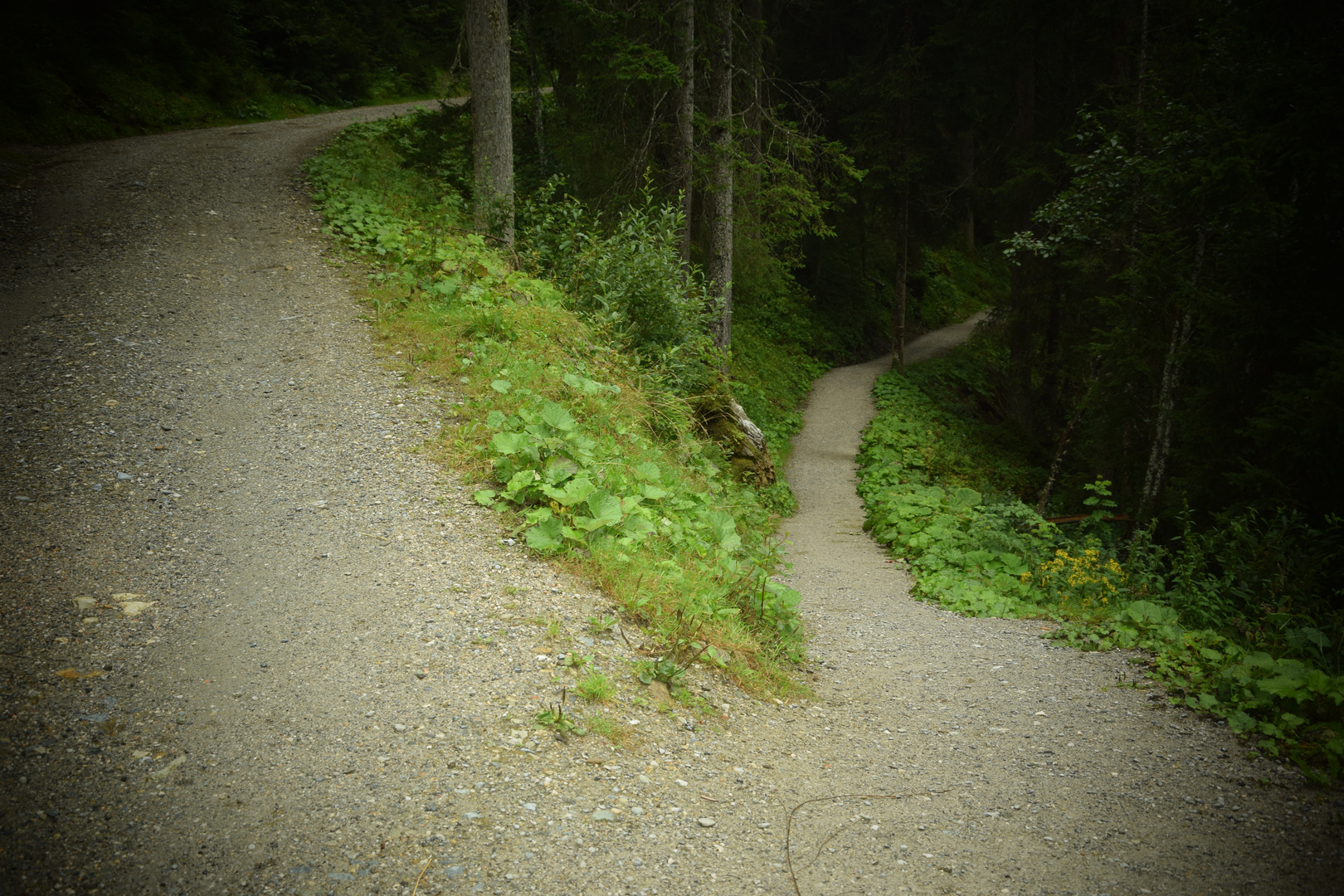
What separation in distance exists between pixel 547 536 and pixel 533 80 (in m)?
14.0

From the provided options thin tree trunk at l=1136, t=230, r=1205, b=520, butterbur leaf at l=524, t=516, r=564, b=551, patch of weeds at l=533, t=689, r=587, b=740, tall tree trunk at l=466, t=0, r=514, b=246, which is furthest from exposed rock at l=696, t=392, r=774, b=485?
patch of weeds at l=533, t=689, r=587, b=740

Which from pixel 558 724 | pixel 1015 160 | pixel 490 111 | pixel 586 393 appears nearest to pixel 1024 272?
pixel 1015 160

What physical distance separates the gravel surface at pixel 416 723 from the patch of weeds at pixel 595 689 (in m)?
0.08

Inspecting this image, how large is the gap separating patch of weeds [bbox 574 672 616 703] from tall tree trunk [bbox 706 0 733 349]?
8.86 meters

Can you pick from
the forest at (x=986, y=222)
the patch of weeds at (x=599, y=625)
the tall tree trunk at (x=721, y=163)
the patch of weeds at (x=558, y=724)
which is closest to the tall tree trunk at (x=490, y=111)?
the forest at (x=986, y=222)

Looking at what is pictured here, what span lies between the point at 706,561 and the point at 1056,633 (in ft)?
10.2

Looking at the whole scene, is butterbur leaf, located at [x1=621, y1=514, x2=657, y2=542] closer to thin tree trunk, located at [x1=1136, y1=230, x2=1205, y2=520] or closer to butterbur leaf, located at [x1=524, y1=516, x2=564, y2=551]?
butterbur leaf, located at [x1=524, y1=516, x2=564, y2=551]

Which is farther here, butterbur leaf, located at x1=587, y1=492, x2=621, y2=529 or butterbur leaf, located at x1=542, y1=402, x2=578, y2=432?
butterbur leaf, located at x1=542, y1=402, x2=578, y2=432

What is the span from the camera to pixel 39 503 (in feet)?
13.7

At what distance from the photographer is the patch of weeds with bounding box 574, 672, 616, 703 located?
133 inches

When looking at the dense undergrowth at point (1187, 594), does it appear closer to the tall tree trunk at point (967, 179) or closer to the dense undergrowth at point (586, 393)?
the dense undergrowth at point (586, 393)

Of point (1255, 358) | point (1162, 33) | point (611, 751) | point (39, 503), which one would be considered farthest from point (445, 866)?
point (1162, 33)

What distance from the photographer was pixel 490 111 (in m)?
9.76

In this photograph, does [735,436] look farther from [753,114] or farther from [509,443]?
[753,114]
